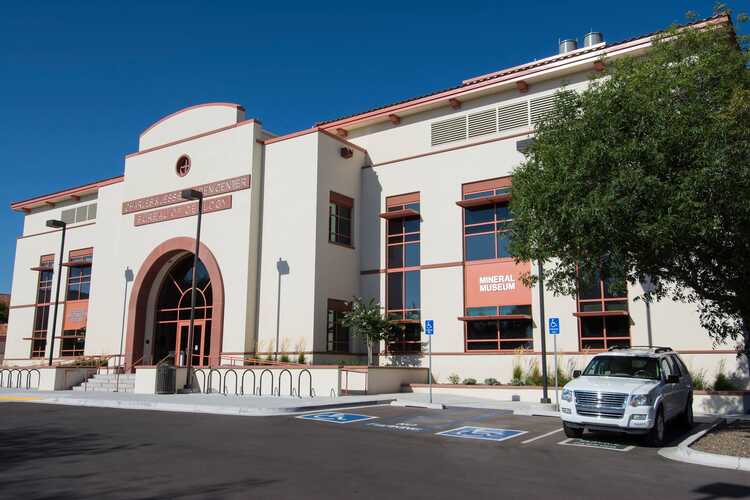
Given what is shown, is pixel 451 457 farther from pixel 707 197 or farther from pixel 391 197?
pixel 391 197

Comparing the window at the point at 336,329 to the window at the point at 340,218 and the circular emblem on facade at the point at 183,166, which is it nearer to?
the window at the point at 340,218

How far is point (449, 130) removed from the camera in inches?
1112

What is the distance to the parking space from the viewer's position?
1221 centimetres

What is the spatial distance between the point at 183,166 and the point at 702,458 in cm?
2652

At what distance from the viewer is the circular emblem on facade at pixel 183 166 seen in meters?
31.2

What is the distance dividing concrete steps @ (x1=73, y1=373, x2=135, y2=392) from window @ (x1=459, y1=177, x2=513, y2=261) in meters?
15.1

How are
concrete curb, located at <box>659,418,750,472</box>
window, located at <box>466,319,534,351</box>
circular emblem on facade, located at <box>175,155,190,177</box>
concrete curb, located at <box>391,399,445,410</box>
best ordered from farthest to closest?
circular emblem on facade, located at <box>175,155,190,177</box> → window, located at <box>466,319,534,351</box> → concrete curb, located at <box>391,399,445,410</box> → concrete curb, located at <box>659,418,750,472</box>

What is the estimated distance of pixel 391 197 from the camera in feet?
94.4

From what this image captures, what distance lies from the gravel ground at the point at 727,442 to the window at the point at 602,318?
785 cm

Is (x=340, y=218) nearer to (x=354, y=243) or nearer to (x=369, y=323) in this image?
(x=354, y=243)

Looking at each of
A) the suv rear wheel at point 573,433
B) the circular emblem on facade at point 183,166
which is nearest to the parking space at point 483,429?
the suv rear wheel at point 573,433

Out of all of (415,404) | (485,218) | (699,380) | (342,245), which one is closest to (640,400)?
(415,404)

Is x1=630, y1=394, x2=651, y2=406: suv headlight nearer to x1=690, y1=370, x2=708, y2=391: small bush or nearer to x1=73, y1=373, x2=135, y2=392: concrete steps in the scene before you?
x1=690, y1=370, x2=708, y2=391: small bush

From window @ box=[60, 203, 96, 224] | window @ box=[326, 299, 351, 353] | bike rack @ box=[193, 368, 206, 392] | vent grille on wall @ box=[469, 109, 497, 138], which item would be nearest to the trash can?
bike rack @ box=[193, 368, 206, 392]
